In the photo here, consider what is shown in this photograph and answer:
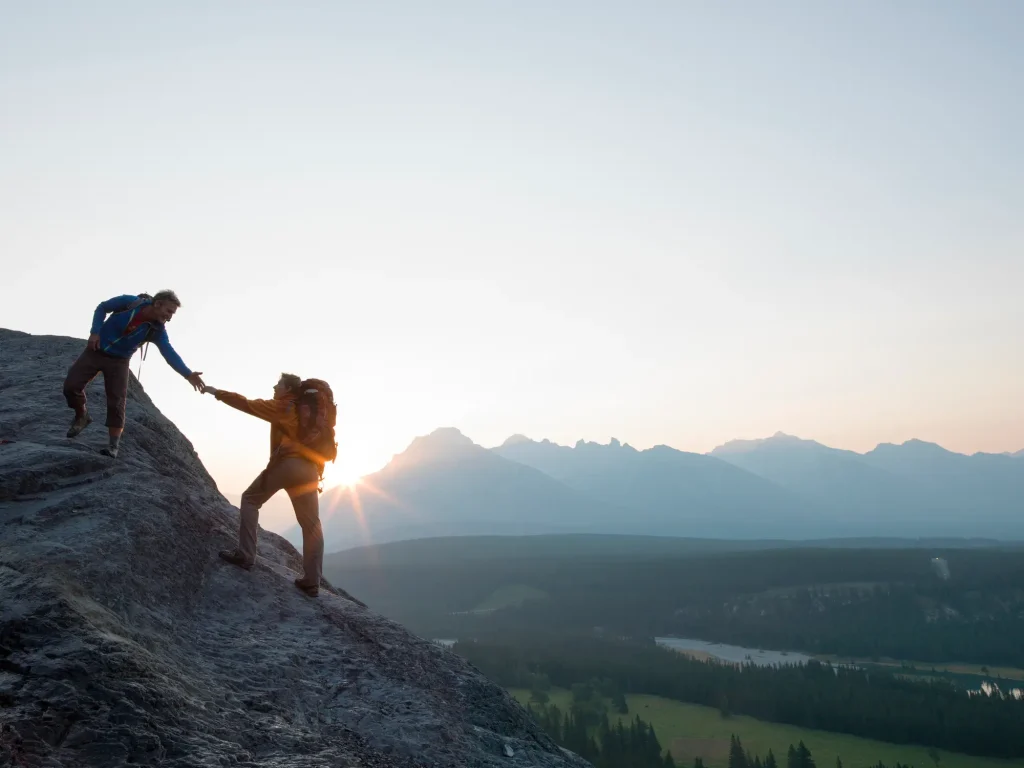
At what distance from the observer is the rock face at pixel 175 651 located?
6.14m

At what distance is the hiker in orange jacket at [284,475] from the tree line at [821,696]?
15692cm

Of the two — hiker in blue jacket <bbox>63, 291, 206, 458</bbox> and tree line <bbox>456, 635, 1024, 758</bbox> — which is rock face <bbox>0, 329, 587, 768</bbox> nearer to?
hiker in blue jacket <bbox>63, 291, 206, 458</bbox>

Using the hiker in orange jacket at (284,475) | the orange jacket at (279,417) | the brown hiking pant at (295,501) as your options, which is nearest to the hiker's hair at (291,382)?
the hiker in orange jacket at (284,475)

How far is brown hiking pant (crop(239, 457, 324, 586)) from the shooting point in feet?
35.0

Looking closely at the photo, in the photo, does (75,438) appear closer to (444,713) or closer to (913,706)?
(444,713)

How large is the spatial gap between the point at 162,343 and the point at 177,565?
4078mm

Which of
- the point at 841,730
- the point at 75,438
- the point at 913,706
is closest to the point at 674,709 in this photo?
the point at 841,730

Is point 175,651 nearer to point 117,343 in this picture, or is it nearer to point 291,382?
point 291,382

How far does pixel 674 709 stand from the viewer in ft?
576

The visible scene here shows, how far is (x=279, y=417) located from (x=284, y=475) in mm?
854

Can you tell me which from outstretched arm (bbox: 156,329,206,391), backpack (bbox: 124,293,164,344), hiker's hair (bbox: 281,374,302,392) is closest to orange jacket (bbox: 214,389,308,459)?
hiker's hair (bbox: 281,374,302,392)

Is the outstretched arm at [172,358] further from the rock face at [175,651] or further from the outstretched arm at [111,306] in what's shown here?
the rock face at [175,651]

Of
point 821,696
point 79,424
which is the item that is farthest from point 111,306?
point 821,696

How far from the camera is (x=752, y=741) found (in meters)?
155
